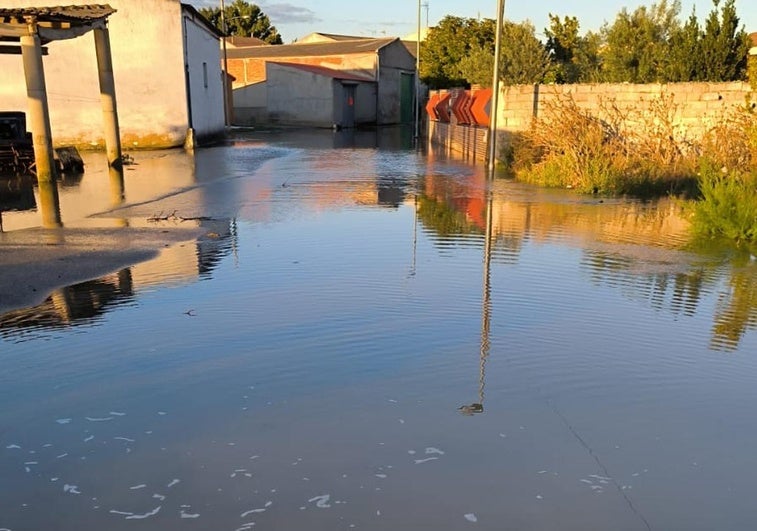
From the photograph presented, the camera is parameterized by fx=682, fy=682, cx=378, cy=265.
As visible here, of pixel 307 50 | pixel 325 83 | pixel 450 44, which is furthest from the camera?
pixel 307 50

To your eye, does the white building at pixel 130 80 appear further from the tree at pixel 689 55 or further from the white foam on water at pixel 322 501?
the white foam on water at pixel 322 501

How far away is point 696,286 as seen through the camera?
6.68m

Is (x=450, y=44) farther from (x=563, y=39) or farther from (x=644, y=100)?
(x=644, y=100)

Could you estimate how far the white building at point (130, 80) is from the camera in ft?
77.2

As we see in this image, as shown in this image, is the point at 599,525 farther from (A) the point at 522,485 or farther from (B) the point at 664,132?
(B) the point at 664,132

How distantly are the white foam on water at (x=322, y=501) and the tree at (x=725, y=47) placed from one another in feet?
60.4

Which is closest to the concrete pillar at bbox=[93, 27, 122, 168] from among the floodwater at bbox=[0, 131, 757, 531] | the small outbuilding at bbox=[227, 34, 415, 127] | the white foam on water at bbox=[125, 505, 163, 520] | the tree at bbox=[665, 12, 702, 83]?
the floodwater at bbox=[0, 131, 757, 531]

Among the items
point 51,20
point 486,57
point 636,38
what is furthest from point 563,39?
point 51,20

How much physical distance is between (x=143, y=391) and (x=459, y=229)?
5.98 meters

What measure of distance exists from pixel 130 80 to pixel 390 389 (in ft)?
75.2

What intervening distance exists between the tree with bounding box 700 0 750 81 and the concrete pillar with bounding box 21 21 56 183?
16.3 m

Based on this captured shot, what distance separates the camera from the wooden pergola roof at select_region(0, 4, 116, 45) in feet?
43.7

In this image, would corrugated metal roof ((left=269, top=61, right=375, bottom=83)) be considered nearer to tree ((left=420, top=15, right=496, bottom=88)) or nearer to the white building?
tree ((left=420, top=15, right=496, bottom=88))

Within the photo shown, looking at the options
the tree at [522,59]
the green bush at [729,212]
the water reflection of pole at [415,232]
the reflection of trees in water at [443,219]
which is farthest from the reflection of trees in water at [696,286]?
the tree at [522,59]
